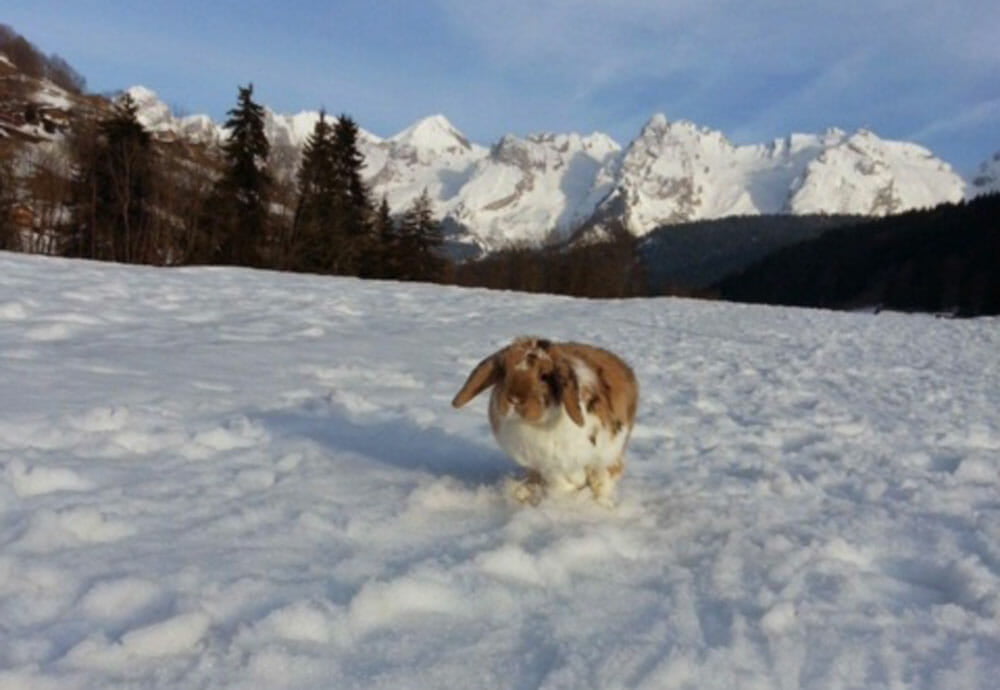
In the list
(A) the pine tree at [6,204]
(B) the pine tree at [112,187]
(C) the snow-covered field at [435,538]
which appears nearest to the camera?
(C) the snow-covered field at [435,538]

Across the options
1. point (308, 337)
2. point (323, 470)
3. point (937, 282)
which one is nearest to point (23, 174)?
point (308, 337)

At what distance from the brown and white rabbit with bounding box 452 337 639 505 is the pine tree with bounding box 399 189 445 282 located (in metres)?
43.8

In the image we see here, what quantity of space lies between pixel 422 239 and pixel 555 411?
153 feet

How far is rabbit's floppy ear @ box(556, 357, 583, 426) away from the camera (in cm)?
411

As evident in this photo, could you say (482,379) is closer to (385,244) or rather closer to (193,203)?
(193,203)

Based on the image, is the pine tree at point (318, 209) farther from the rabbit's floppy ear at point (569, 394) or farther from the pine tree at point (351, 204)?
the rabbit's floppy ear at point (569, 394)

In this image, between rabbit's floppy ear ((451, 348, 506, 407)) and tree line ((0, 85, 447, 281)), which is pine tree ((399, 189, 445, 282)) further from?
rabbit's floppy ear ((451, 348, 506, 407))

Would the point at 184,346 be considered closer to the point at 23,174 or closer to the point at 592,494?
the point at 592,494

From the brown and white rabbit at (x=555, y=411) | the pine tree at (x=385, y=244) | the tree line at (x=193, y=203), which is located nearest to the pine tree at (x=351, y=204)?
the tree line at (x=193, y=203)

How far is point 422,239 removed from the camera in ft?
164

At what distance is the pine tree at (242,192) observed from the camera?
3894cm

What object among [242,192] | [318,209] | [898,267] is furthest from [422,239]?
[898,267]

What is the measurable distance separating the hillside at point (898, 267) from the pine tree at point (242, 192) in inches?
3526

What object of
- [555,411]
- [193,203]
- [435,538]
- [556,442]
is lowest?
[435,538]
